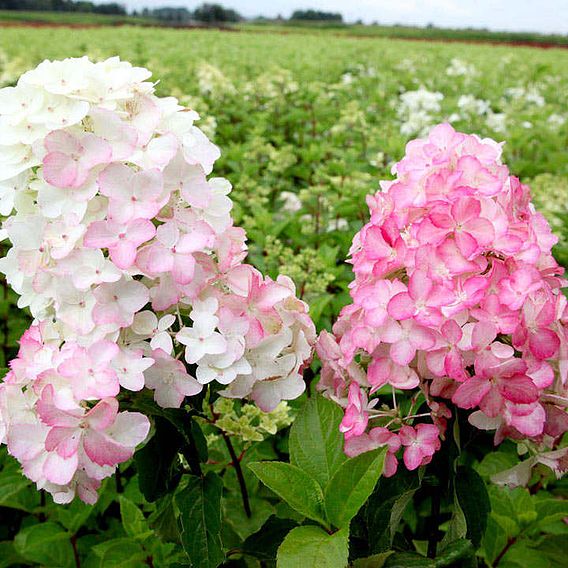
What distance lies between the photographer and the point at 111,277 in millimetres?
844

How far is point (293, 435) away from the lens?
100 cm

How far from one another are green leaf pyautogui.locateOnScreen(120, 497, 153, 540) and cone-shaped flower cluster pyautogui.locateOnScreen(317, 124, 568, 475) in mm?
667

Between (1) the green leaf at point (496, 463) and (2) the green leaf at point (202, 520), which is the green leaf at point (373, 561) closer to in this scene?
(2) the green leaf at point (202, 520)

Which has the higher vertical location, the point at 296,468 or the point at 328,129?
the point at 296,468

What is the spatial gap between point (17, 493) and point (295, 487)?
1.16 metres

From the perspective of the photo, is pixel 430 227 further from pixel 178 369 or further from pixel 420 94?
pixel 420 94

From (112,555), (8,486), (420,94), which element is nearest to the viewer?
(112,555)

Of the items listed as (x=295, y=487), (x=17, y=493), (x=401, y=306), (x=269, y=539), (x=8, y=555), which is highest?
(x=401, y=306)

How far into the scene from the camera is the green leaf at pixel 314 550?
813 mm

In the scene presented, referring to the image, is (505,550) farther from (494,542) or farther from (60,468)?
(60,468)

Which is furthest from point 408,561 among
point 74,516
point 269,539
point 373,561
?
point 74,516

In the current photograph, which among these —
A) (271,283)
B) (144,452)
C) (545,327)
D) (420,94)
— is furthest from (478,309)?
(420,94)

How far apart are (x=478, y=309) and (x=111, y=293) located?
0.47 m

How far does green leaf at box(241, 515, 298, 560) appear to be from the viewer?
1.12 meters
